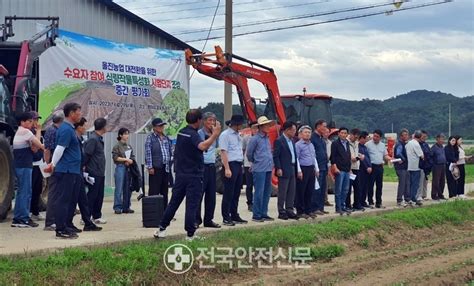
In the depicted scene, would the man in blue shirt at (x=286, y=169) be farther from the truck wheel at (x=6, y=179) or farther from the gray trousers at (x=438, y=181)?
the gray trousers at (x=438, y=181)

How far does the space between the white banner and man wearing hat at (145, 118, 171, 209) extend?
3759mm

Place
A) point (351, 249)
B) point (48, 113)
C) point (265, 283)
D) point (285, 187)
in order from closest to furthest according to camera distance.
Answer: point (265, 283), point (351, 249), point (285, 187), point (48, 113)

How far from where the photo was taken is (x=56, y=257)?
→ 28.7ft

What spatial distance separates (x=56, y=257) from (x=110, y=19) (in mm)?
16783

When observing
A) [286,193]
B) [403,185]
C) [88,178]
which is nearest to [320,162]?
[286,193]

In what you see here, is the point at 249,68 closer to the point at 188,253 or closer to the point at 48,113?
the point at 48,113

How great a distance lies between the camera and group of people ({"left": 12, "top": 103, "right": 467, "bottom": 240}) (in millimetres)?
10812

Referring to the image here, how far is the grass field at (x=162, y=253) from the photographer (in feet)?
27.2

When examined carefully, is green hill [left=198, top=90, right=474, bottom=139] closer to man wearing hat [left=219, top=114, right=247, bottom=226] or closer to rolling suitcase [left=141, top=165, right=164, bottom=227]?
man wearing hat [left=219, top=114, right=247, bottom=226]

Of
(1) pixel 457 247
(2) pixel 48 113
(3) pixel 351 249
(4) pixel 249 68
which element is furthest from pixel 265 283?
(4) pixel 249 68

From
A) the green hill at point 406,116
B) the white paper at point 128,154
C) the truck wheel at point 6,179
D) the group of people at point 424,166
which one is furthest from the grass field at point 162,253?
the green hill at point 406,116

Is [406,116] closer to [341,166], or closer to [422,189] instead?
[422,189]

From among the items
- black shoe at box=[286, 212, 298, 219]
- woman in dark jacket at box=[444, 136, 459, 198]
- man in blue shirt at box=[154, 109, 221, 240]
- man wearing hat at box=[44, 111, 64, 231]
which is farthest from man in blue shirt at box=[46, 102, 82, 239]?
woman in dark jacket at box=[444, 136, 459, 198]

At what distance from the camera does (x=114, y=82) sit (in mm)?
19297
